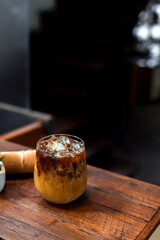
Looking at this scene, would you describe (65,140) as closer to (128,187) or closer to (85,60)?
(128,187)

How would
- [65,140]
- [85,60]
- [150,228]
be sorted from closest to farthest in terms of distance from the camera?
[150,228] → [65,140] → [85,60]

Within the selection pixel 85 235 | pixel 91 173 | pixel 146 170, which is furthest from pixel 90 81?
pixel 85 235

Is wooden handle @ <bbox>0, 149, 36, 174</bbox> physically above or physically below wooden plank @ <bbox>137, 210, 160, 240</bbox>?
above

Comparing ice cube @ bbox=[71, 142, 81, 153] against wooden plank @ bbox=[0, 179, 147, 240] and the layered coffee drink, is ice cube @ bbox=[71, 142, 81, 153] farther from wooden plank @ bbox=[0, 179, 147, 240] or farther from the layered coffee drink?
wooden plank @ bbox=[0, 179, 147, 240]

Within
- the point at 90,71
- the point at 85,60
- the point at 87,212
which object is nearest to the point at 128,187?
the point at 87,212

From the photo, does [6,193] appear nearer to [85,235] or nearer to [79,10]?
[85,235]

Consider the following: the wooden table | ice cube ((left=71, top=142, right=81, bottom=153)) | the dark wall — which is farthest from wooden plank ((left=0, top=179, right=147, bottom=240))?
the dark wall

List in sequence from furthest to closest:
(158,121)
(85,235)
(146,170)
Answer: (158,121) → (146,170) → (85,235)
